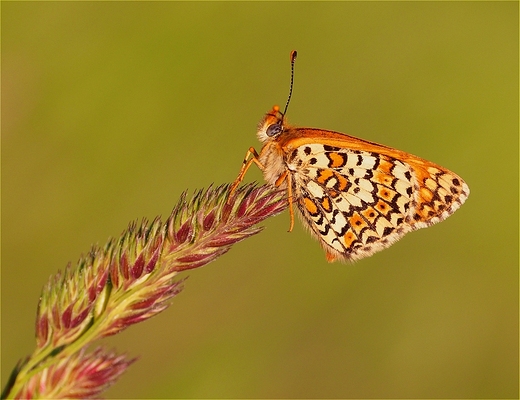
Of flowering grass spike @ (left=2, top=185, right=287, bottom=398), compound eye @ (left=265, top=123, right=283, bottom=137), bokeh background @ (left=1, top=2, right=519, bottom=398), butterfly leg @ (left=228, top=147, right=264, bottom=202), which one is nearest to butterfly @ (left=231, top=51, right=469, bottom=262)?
compound eye @ (left=265, top=123, right=283, bottom=137)

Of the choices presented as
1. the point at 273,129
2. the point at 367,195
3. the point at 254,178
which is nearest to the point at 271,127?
the point at 273,129

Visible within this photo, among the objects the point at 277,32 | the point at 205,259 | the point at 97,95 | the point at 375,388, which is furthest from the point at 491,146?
the point at 205,259

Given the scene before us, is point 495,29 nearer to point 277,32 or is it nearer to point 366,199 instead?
point 277,32

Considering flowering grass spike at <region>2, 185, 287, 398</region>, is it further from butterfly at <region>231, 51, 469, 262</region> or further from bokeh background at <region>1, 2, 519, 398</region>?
bokeh background at <region>1, 2, 519, 398</region>

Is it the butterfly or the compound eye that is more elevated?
the compound eye

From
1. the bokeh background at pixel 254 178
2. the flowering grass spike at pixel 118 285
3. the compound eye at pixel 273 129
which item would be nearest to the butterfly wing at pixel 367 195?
the compound eye at pixel 273 129

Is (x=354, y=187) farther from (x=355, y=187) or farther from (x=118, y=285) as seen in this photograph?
(x=118, y=285)

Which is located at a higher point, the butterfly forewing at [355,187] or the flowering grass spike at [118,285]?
the butterfly forewing at [355,187]

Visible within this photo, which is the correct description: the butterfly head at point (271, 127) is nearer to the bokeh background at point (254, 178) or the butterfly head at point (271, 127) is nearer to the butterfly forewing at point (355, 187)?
the butterfly forewing at point (355, 187)
